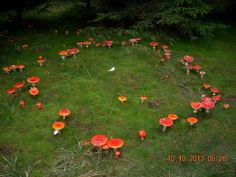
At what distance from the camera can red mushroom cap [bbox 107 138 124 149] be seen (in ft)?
15.7

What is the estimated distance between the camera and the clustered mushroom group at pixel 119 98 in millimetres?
4871

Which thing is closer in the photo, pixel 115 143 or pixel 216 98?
pixel 115 143

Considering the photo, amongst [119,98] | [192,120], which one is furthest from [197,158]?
[119,98]

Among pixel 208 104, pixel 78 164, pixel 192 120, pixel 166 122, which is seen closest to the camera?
pixel 78 164

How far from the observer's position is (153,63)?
7.57 meters

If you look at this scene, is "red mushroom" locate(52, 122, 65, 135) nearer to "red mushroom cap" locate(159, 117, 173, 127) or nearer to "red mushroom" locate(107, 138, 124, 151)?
"red mushroom" locate(107, 138, 124, 151)

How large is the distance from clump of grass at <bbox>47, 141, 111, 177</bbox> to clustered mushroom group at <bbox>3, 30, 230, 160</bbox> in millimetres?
158

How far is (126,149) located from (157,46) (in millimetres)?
3956

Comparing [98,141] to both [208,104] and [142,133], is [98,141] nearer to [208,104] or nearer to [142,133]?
[142,133]

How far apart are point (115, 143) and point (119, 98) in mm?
1410

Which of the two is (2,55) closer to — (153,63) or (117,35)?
(117,35)

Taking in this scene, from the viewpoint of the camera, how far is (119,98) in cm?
606

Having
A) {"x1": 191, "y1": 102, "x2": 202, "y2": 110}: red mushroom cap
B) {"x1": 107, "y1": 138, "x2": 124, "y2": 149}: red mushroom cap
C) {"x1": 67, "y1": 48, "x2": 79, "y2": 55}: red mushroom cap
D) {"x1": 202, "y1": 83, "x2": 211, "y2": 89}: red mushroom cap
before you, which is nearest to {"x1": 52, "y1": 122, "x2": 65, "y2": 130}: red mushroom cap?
{"x1": 107, "y1": 138, "x2": 124, "y2": 149}: red mushroom cap

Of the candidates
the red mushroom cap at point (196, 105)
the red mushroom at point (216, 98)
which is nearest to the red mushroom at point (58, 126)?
the red mushroom cap at point (196, 105)
